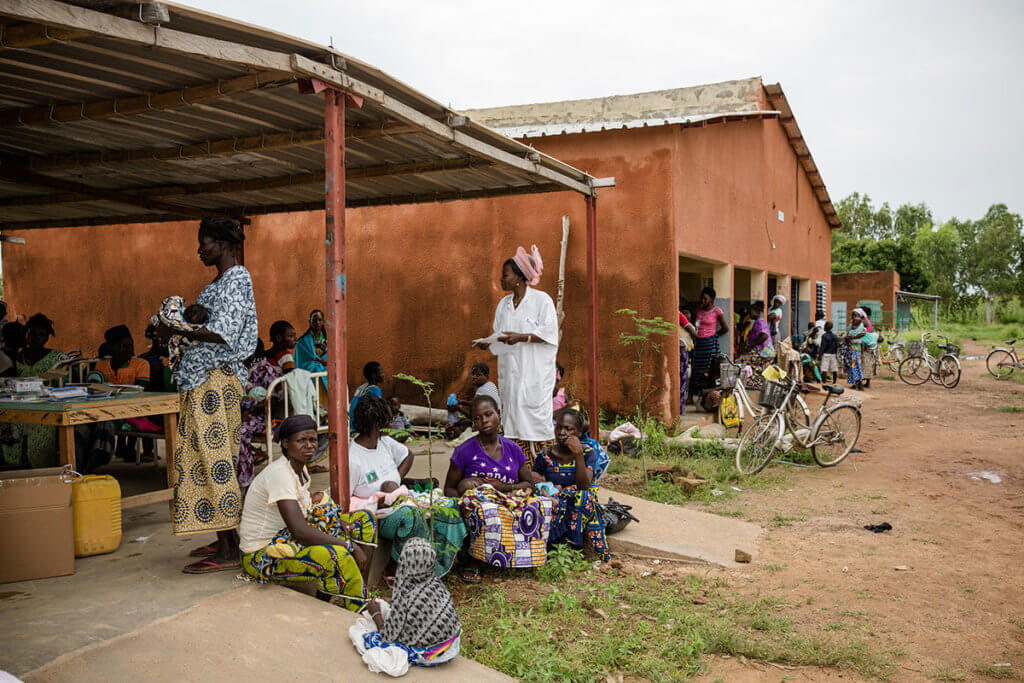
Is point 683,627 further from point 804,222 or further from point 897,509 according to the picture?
point 804,222

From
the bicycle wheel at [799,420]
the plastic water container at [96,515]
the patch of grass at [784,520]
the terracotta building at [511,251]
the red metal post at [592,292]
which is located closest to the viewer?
the plastic water container at [96,515]

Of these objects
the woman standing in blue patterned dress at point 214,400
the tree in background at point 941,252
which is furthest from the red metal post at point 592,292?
the tree in background at point 941,252

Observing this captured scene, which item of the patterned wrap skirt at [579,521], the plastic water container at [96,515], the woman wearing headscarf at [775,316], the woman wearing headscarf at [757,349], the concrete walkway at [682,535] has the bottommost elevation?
the concrete walkway at [682,535]

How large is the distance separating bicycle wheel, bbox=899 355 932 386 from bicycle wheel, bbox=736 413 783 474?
1016cm

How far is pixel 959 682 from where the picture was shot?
3.30 meters

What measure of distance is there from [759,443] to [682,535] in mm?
2574

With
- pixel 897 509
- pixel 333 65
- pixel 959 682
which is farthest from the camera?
pixel 897 509

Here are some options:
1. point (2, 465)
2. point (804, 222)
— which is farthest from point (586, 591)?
point (804, 222)

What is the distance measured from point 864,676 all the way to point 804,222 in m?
14.5

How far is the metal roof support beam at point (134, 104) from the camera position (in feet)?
12.3

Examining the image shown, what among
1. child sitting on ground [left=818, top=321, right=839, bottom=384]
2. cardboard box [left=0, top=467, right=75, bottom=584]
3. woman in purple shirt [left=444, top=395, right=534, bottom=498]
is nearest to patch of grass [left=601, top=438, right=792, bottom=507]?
woman in purple shirt [left=444, top=395, right=534, bottom=498]

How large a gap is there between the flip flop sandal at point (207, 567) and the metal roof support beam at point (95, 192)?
3.99 meters

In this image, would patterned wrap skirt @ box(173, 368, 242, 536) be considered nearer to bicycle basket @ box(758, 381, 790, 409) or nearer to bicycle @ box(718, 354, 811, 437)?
bicycle basket @ box(758, 381, 790, 409)

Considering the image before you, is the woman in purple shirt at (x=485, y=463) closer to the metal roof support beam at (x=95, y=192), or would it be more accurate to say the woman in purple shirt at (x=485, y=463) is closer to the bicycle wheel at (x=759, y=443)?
the bicycle wheel at (x=759, y=443)
